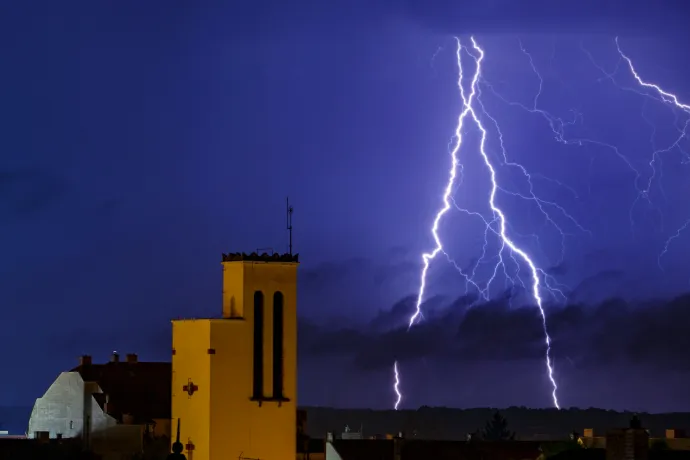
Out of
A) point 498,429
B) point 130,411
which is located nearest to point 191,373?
point 130,411

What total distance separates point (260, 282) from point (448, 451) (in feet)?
43.1

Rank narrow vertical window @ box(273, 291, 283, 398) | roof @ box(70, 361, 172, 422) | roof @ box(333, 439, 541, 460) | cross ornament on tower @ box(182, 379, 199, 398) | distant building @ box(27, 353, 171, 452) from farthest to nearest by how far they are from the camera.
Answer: roof @ box(333, 439, 541, 460) < roof @ box(70, 361, 172, 422) < distant building @ box(27, 353, 171, 452) < narrow vertical window @ box(273, 291, 283, 398) < cross ornament on tower @ box(182, 379, 199, 398)

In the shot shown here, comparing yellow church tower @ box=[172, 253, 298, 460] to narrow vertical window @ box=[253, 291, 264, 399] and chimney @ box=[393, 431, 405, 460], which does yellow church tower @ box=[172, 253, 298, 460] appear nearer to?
narrow vertical window @ box=[253, 291, 264, 399]

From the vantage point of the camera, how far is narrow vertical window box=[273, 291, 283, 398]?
52.1 meters

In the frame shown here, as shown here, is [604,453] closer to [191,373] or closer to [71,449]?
[191,373]

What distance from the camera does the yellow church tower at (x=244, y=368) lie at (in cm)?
5134

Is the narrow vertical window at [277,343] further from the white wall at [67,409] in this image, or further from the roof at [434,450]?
the white wall at [67,409]

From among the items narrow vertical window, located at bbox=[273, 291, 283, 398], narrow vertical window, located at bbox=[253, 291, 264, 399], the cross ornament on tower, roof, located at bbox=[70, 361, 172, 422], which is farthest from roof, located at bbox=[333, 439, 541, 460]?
the cross ornament on tower

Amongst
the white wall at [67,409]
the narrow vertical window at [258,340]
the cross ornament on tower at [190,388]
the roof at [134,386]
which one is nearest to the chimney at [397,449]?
the roof at [134,386]

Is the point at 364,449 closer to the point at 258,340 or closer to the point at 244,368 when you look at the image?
the point at 258,340

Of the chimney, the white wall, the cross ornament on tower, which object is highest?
the white wall

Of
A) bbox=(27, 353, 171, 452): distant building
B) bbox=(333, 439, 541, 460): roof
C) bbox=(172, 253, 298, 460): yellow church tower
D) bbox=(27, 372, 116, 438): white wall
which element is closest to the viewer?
bbox=(172, 253, 298, 460): yellow church tower

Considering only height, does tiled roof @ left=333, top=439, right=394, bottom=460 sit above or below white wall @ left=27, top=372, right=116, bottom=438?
below

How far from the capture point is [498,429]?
99.8 metres
